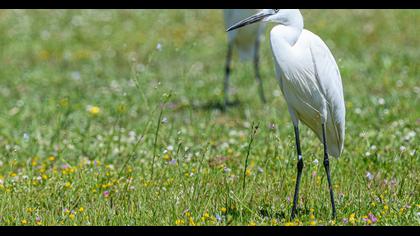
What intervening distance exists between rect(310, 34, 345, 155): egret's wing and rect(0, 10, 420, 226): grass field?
1.08ft

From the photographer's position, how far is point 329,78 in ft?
14.7

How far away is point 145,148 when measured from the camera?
621 centimetres

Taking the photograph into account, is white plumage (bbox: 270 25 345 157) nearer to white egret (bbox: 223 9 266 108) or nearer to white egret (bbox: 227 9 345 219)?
white egret (bbox: 227 9 345 219)

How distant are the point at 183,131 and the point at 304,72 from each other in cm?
263

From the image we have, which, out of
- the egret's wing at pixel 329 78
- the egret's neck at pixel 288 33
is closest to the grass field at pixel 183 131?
the egret's wing at pixel 329 78

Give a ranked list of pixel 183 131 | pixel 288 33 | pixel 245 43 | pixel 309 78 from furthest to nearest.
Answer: pixel 245 43 < pixel 183 131 < pixel 309 78 < pixel 288 33

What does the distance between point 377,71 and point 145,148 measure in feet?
13.6

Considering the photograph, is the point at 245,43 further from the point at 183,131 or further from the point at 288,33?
the point at 288,33

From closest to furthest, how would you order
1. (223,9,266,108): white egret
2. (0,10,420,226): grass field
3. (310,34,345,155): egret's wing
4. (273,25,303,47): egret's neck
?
(273,25,303,47): egret's neck, (310,34,345,155): egret's wing, (0,10,420,226): grass field, (223,9,266,108): white egret

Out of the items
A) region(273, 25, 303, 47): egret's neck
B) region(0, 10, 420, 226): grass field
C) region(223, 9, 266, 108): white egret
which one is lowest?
region(0, 10, 420, 226): grass field

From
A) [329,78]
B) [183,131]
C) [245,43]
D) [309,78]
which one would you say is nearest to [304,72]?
[309,78]

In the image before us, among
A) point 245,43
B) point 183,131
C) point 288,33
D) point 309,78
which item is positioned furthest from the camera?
point 245,43

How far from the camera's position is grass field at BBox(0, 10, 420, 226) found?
15.1ft

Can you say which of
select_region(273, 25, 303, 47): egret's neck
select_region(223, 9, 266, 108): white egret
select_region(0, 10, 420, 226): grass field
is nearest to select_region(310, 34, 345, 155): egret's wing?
select_region(273, 25, 303, 47): egret's neck
